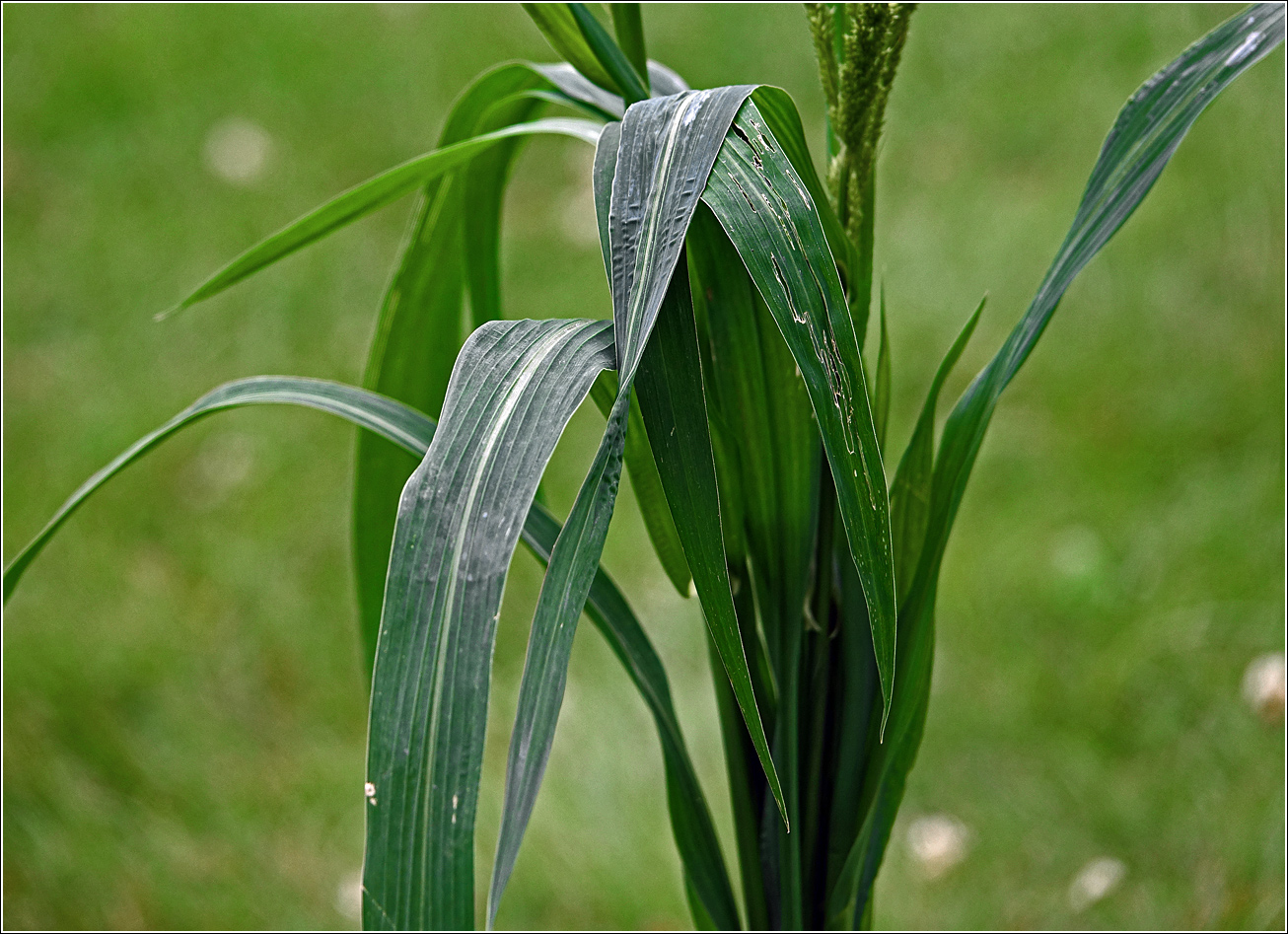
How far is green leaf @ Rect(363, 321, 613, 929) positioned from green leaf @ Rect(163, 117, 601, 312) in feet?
0.76

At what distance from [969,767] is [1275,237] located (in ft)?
3.10

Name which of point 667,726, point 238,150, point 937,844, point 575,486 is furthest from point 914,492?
point 238,150

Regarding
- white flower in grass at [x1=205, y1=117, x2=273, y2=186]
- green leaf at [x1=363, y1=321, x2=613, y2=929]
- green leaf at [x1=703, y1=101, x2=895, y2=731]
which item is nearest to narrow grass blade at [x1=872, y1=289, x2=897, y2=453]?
green leaf at [x1=703, y1=101, x2=895, y2=731]

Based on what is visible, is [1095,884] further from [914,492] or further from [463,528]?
[463,528]

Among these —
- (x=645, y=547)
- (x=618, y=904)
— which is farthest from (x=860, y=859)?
(x=645, y=547)

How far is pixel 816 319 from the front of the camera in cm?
34

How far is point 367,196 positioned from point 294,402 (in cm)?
11

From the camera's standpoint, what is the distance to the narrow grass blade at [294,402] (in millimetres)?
474

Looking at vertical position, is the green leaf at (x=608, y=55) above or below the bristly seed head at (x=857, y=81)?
above

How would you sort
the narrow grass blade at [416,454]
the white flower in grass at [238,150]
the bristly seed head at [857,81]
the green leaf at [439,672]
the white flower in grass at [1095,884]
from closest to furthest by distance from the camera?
1. the green leaf at [439,672]
2. the bristly seed head at [857,81]
3. the narrow grass blade at [416,454]
4. the white flower in grass at [1095,884]
5. the white flower in grass at [238,150]

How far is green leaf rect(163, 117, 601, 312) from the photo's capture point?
0.48 meters

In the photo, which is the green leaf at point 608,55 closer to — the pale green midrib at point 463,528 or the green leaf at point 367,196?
the green leaf at point 367,196

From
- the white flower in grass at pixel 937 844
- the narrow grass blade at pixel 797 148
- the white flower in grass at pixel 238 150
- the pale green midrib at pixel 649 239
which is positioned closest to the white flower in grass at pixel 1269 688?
the white flower in grass at pixel 937 844

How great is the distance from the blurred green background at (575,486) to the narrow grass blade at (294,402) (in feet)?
1.88
